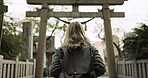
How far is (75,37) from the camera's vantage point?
2043 mm

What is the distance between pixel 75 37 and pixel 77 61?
0.96 ft

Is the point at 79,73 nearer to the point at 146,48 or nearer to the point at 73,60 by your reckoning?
the point at 73,60

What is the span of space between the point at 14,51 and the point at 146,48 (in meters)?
5.06

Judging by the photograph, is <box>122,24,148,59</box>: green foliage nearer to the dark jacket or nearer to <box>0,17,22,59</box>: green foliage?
the dark jacket

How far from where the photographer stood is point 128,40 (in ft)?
18.9

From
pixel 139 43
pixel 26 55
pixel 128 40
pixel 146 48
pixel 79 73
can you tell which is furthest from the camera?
pixel 26 55

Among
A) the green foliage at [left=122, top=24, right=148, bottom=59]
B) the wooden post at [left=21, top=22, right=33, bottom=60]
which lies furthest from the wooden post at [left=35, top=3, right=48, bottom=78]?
the green foliage at [left=122, top=24, right=148, bottom=59]

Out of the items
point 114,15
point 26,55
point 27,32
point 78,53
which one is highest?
point 114,15

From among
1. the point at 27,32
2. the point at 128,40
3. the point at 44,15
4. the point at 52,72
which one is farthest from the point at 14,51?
the point at 52,72

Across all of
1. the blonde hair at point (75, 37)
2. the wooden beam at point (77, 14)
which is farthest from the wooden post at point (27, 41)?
the blonde hair at point (75, 37)

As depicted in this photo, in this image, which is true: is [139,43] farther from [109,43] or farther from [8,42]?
[8,42]

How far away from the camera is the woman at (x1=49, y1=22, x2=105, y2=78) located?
190 cm

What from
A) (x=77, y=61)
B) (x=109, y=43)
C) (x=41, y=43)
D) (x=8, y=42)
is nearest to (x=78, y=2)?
(x=109, y=43)

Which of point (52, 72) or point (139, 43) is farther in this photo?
point (139, 43)
